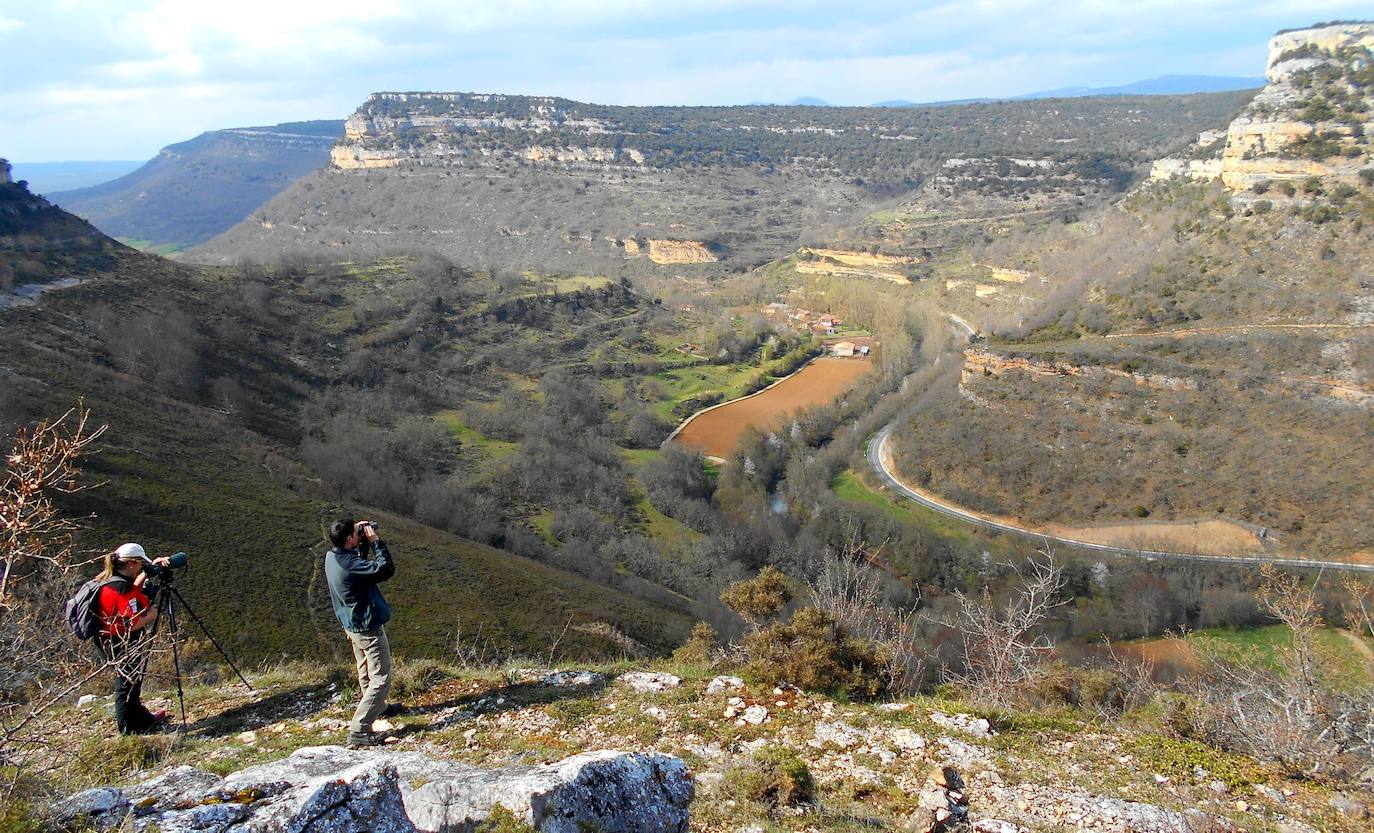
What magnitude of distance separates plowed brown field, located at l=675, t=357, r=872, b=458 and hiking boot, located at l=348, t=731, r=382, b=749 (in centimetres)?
3532

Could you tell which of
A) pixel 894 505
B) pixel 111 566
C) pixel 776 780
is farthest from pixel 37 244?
pixel 776 780

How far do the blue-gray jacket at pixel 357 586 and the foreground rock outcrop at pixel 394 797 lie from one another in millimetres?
1209

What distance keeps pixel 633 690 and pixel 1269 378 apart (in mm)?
31613

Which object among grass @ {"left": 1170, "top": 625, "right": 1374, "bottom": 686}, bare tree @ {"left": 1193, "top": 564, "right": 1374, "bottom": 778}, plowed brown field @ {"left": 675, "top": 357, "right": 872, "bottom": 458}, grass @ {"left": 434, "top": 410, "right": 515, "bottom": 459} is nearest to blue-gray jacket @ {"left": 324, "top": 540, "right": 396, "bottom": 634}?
bare tree @ {"left": 1193, "top": 564, "right": 1374, "bottom": 778}

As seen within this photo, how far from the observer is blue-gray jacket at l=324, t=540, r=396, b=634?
5.91 meters

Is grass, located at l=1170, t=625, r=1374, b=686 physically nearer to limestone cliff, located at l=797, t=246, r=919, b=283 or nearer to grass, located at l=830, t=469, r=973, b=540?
grass, located at l=830, t=469, r=973, b=540

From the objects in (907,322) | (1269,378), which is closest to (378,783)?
(1269,378)

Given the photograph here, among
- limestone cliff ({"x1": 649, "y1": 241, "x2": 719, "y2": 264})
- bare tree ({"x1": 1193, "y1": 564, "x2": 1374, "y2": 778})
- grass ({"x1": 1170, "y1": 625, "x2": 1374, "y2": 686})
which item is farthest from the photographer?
limestone cliff ({"x1": 649, "y1": 241, "x2": 719, "y2": 264})

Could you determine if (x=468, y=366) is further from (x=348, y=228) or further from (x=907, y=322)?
(x=348, y=228)

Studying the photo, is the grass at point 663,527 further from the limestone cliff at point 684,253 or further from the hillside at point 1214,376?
the limestone cliff at point 684,253

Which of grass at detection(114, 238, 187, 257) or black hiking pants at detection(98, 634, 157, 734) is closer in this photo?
black hiking pants at detection(98, 634, 157, 734)

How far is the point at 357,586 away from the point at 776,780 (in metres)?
3.76

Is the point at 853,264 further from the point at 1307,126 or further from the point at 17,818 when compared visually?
the point at 17,818

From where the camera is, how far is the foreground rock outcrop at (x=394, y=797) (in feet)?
11.8
